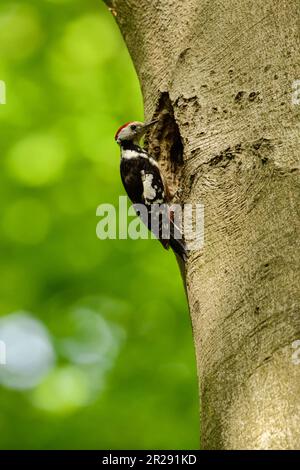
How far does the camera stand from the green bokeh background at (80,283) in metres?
5.60

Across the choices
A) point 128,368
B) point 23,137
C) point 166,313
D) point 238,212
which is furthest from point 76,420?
point 238,212

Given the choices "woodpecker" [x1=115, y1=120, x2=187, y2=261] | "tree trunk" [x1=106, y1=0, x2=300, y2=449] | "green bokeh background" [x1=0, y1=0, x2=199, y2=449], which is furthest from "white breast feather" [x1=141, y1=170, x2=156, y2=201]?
"green bokeh background" [x1=0, y1=0, x2=199, y2=449]

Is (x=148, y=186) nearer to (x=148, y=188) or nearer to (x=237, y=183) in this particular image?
(x=148, y=188)

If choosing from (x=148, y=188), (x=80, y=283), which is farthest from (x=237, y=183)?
(x=80, y=283)

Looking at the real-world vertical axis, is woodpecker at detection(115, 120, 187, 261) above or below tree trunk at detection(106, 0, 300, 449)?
above

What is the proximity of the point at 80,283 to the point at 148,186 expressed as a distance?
1581 mm

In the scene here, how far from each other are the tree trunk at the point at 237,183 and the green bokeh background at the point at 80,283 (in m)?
2.35

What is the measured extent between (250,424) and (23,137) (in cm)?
430

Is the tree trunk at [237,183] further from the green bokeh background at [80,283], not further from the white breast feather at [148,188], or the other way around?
the green bokeh background at [80,283]

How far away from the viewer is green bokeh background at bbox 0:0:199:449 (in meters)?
5.60

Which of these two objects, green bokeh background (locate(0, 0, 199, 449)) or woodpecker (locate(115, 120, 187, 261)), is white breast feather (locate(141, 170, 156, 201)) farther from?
green bokeh background (locate(0, 0, 199, 449))

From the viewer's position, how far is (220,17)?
3.22m

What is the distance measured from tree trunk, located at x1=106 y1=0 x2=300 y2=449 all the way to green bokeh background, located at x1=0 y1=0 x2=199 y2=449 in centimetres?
235
